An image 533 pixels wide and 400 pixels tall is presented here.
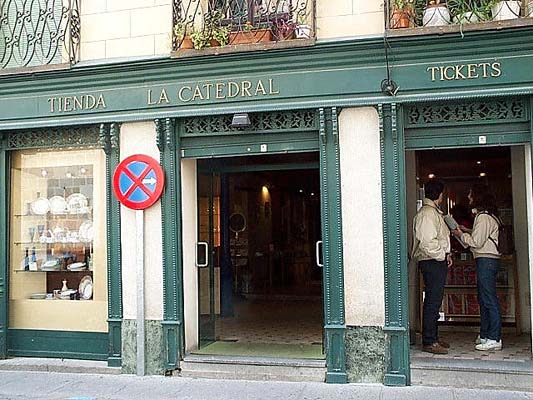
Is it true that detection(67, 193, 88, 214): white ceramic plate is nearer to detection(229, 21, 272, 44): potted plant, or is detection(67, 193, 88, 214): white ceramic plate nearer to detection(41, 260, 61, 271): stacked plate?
detection(41, 260, 61, 271): stacked plate

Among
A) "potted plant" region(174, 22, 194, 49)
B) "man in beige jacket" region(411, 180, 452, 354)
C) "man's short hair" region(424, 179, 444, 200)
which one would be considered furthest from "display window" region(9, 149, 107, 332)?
"man's short hair" region(424, 179, 444, 200)

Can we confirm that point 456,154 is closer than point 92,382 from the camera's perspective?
No

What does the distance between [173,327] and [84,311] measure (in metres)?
1.51

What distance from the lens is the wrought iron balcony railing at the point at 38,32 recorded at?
843cm

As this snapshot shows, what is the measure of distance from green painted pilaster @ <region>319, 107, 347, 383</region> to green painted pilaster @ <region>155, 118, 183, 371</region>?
1.84 metres

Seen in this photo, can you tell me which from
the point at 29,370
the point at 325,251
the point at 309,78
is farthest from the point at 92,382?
the point at 309,78

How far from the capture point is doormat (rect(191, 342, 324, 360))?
26.0 ft

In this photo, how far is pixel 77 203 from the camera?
881 cm

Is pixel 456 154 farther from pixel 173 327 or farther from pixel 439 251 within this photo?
pixel 173 327

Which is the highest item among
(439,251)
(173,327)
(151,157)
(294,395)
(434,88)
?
(434,88)

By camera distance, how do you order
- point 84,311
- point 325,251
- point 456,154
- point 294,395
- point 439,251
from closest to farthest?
point 294,395 → point 325,251 → point 439,251 → point 84,311 → point 456,154

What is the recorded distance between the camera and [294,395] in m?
6.86

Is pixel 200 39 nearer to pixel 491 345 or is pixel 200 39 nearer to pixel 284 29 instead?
pixel 284 29

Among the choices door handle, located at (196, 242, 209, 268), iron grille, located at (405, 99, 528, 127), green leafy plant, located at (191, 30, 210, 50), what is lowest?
door handle, located at (196, 242, 209, 268)
